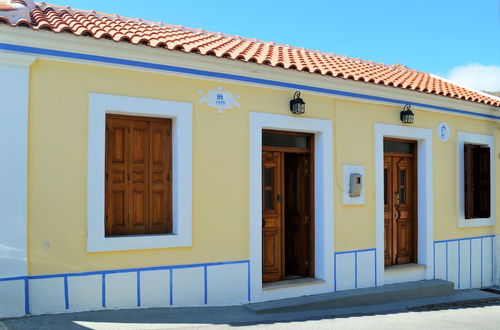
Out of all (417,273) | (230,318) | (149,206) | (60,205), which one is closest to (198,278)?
(230,318)

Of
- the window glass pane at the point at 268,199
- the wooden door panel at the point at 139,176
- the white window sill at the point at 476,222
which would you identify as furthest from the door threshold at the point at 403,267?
the wooden door panel at the point at 139,176

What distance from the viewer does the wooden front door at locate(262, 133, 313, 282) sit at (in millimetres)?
7199

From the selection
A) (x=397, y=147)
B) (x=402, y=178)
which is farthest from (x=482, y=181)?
(x=397, y=147)

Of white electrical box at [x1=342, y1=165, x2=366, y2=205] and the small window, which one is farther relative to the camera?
the small window

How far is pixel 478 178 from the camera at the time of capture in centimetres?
944

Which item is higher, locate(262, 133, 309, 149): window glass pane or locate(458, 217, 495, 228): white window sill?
locate(262, 133, 309, 149): window glass pane

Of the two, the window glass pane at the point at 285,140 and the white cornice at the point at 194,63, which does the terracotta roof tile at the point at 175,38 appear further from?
the window glass pane at the point at 285,140

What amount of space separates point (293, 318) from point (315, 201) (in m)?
1.92

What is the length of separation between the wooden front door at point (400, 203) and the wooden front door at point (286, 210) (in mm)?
1661

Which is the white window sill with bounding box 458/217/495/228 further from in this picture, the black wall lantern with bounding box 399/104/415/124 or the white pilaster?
the white pilaster

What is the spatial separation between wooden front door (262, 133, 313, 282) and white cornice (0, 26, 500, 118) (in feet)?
2.92

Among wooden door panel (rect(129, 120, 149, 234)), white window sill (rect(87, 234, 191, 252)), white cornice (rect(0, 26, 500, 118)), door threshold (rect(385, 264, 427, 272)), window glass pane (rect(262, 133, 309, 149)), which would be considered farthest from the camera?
door threshold (rect(385, 264, 427, 272))

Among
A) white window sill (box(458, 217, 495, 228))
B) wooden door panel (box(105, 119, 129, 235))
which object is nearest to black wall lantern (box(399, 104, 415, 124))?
white window sill (box(458, 217, 495, 228))

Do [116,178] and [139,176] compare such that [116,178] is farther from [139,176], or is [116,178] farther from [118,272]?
[118,272]
